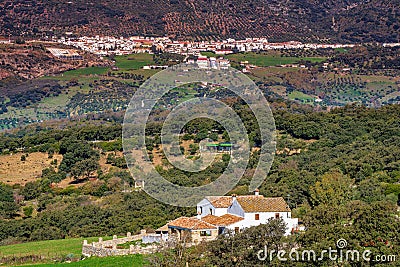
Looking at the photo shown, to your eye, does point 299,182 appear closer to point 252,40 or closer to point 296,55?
point 296,55

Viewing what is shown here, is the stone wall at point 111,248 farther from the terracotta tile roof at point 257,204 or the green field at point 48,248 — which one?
the terracotta tile roof at point 257,204

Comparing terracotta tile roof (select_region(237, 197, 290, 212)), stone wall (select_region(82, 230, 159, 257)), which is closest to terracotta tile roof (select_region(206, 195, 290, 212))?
terracotta tile roof (select_region(237, 197, 290, 212))

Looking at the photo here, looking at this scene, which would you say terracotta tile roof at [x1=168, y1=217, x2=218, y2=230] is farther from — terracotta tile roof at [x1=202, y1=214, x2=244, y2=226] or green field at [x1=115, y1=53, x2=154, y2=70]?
green field at [x1=115, y1=53, x2=154, y2=70]

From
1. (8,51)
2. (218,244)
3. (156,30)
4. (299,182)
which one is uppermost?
(156,30)

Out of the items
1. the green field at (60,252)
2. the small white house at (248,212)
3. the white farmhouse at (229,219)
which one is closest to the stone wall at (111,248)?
the green field at (60,252)

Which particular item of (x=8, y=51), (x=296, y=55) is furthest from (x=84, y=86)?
(x=296, y=55)

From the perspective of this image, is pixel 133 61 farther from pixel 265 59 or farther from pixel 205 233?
pixel 205 233

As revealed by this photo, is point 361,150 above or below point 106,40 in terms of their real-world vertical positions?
below
